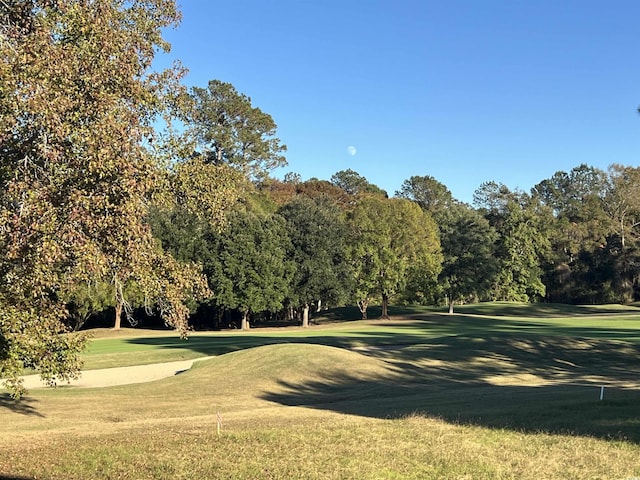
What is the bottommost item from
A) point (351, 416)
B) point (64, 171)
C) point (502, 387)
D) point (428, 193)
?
point (502, 387)

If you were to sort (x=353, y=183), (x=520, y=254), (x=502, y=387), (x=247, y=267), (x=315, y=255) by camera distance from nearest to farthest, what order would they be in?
(x=502, y=387) < (x=247, y=267) < (x=315, y=255) < (x=520, y=254) < (x=353, y=183)

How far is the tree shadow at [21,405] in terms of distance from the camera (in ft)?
54.1

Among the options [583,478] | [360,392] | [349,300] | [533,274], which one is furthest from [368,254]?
[583,478]

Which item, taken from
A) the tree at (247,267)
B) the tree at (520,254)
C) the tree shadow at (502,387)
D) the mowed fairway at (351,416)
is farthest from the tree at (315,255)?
the tree at (520,254)

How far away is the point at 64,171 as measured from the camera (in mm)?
7762

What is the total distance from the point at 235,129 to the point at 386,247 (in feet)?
92.4

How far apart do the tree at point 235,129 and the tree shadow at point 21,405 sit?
53.1 metres

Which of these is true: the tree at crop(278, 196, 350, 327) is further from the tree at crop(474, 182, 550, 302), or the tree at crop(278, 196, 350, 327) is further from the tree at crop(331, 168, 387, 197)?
the tree at crop(331, 168, 387, 197)

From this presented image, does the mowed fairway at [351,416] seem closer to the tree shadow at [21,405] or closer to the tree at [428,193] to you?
the tree shadow at [21,405]

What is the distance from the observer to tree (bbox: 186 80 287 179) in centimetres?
7181

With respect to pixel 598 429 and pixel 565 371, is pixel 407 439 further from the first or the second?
pixel 565 371

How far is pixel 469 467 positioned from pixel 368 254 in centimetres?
5002

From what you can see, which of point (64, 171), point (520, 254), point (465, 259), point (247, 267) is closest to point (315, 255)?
point (247, 267)

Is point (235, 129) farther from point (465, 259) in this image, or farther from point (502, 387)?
point (502, 387)
